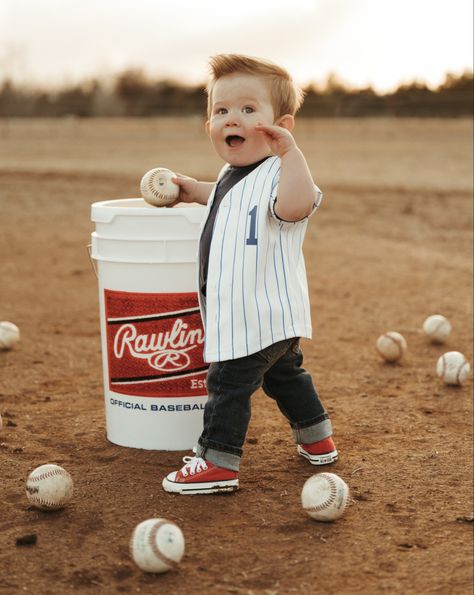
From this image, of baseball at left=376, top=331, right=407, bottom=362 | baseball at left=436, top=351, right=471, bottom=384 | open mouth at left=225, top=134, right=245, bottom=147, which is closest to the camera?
open mouth at left=225, top=134, right=245, bottom=147

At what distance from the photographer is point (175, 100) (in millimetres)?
47469

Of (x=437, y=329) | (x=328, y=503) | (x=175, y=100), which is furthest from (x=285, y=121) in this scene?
(x=175, y=100)

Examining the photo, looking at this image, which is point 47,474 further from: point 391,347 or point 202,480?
point 391,347

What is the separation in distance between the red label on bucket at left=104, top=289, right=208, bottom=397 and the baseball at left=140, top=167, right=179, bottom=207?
47cm

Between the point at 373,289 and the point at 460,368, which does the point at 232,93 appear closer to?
the point at 460,368

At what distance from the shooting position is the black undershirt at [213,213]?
3850 millimetres

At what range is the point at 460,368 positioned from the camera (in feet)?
17.8

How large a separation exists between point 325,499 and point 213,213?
136cm

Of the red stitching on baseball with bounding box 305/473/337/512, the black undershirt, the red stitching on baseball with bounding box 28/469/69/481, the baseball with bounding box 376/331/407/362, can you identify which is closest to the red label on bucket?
the black undershirt

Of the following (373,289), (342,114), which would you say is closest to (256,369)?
(373,289)

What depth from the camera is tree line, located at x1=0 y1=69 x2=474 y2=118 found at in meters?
30.7

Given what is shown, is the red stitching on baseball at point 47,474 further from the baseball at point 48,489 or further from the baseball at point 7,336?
the baseball at point 7,336

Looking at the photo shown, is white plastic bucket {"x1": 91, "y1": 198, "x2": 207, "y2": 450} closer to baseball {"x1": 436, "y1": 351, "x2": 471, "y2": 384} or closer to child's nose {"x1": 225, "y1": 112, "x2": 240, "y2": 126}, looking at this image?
child's nose {"x1": 225, "y1": 112, "x2": 240, "y2": 126}

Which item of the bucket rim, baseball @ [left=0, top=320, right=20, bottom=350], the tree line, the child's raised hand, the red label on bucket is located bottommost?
baseball @ [left=0, top=320, right=20, bottom=350]
